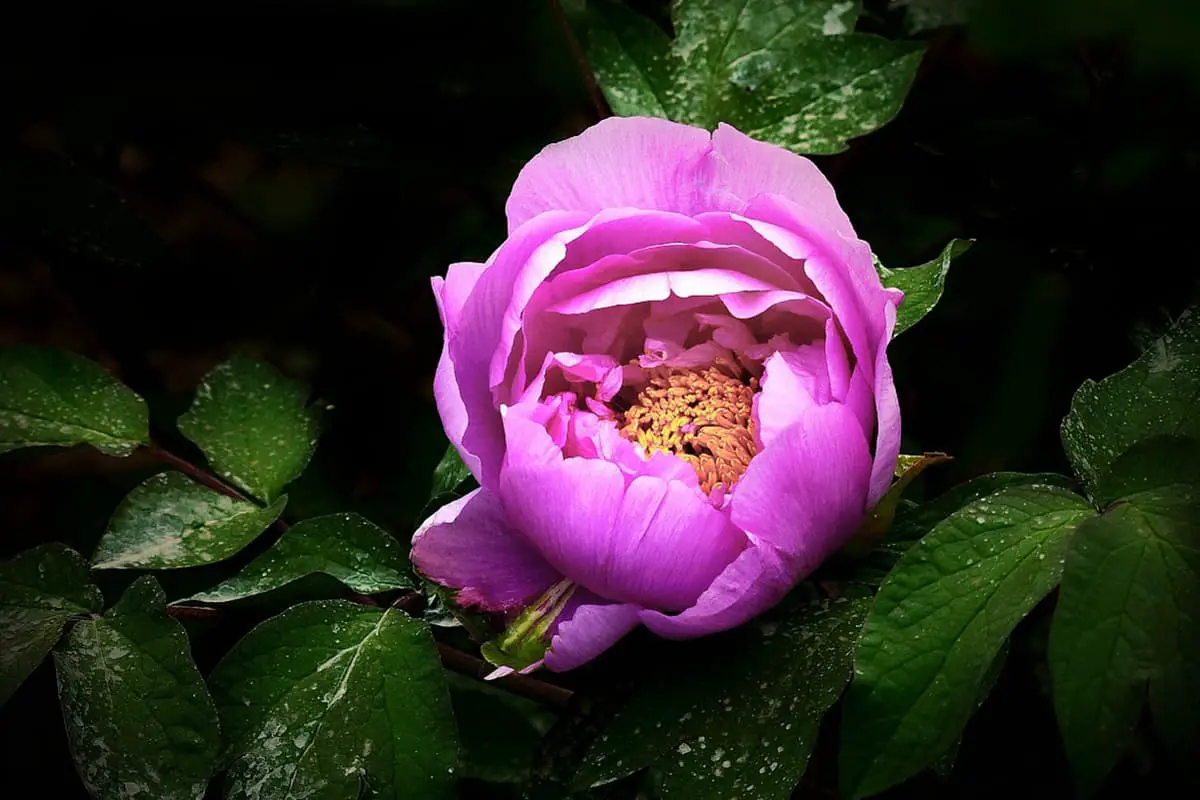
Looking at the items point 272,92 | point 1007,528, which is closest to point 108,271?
point 272,92

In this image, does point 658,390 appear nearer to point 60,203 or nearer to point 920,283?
point 920,283

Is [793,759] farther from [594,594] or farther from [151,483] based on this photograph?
[151,483]

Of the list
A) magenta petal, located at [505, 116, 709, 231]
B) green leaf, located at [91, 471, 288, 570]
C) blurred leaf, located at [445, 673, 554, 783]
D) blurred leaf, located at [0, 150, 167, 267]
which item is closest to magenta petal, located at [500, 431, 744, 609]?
magenta petal, located at [505, 116, 709, 231]

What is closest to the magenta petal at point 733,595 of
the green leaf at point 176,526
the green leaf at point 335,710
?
the green leaf at point 335,710

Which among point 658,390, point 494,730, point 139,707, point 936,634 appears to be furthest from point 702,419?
point 494,730

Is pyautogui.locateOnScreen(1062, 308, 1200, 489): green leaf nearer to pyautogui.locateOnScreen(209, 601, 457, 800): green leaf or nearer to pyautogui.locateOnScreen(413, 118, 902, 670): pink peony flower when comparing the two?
pyautogui.locateOnScreen(413, 118, 902, 670): pink peony flower
